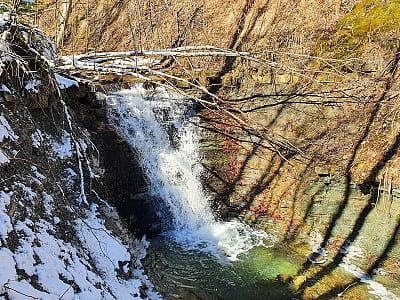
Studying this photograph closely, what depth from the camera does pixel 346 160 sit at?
684 cm

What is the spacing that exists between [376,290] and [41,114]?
608 cm

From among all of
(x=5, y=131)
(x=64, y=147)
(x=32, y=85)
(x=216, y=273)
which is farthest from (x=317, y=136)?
(x=5, y=131)

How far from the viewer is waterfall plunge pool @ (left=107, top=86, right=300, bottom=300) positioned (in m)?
5.99

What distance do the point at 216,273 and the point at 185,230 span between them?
166 cm

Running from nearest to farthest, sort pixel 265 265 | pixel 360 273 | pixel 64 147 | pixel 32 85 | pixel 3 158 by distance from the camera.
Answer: pixel 3 158
pixel 32 85
pixel 64 147
pixel 360 273
pixel 265 265

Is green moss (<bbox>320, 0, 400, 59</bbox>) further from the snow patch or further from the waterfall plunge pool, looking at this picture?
the snow patch

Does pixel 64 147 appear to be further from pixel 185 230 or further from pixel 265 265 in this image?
pixel 265 265

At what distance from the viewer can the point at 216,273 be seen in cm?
634

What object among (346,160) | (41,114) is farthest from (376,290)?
(41,114)

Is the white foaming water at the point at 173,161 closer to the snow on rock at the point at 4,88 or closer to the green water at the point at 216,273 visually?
the green water at the point at 216,273

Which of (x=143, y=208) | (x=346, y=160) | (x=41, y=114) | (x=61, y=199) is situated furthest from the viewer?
(x=143, y=208)

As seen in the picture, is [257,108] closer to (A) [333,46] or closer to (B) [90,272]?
(A) [333,46]

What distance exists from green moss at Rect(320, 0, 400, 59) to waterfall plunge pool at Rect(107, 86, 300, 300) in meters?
3.75

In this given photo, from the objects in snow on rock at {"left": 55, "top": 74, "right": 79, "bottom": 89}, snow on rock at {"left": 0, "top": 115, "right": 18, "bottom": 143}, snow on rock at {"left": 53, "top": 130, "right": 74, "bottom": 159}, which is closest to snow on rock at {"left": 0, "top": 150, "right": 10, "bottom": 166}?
snow on rock at {"left": 0, "top": 115, "right": 18, "bottom": 143}
